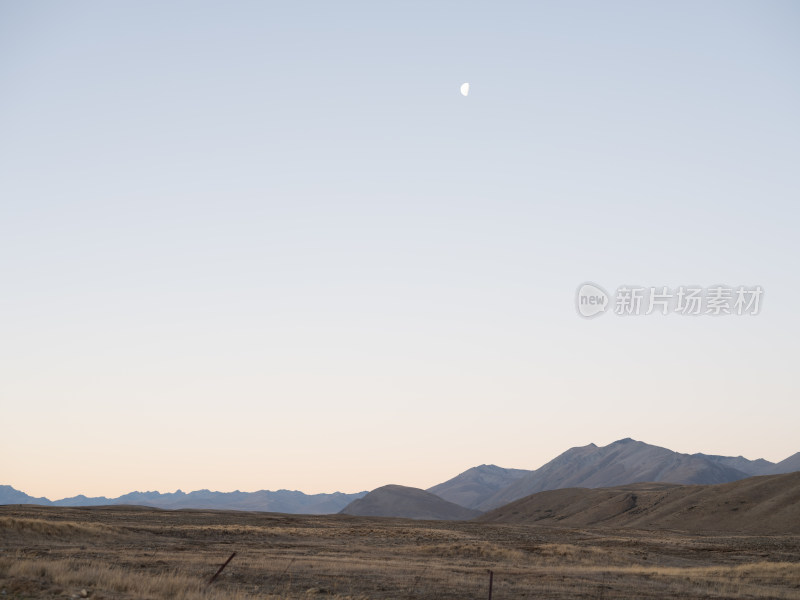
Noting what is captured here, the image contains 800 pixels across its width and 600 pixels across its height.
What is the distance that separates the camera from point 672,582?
31.4m

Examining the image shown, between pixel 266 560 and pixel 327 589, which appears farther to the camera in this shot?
pixel 266 560

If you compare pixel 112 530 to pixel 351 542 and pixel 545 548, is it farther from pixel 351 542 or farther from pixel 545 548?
pixel 545 548

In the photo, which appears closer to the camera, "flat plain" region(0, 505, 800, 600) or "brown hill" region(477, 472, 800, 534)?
"flat plain" region(0, 505, 800, 600)

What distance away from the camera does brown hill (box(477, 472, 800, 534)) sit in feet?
315

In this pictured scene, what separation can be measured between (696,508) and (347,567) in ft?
316

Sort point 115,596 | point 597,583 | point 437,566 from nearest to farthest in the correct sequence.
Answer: point 115,596 < point 597,583 < point 437,566

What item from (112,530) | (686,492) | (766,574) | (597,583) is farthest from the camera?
(686,492)

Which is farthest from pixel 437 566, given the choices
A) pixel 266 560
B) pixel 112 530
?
pixel 112 530

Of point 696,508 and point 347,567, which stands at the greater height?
point 696,508

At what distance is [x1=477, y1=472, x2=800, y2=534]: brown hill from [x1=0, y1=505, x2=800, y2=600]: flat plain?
42.0 metres

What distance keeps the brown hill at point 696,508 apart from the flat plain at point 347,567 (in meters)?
42.0

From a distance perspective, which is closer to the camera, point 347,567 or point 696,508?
point 347,567

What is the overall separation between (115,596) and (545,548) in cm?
3798

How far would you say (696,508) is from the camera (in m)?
113
